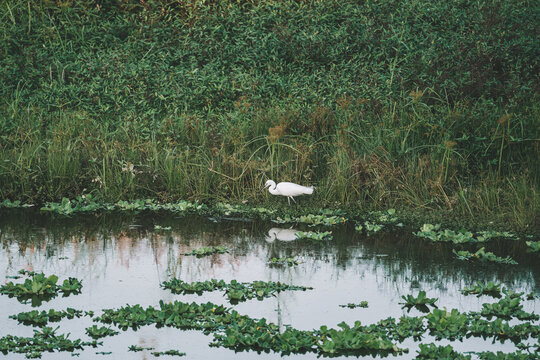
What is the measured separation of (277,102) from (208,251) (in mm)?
5984

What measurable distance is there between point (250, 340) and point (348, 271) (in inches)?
79.6

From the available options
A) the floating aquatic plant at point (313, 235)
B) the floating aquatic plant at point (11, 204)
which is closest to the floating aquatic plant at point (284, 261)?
the floating aquatic plant at point (313, 235)

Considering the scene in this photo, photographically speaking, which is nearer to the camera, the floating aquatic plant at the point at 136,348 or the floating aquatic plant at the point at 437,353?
the floating aquatic plant at the point at 437,353

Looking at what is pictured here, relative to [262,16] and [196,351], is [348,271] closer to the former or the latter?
[196,351]

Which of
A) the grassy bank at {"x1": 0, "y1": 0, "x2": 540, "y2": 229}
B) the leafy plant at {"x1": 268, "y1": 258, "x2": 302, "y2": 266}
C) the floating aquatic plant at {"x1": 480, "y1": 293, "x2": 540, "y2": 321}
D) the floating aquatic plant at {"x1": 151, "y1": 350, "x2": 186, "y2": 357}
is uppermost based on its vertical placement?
the grassy bank at {"x1": 0, "y1": 0, "x2": 540, "y2": 229}

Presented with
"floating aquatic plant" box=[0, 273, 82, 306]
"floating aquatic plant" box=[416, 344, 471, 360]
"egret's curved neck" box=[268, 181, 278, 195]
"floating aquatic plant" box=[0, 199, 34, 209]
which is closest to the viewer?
"floating aquatic plant" box=[416, 344, 471, 360]

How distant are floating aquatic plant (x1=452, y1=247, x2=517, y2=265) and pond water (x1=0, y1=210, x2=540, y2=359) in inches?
3.9

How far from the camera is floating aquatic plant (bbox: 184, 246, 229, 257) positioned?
731 centimetres

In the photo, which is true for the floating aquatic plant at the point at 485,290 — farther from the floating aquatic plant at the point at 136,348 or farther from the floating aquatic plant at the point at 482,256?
the floating aquatic plant at the point at 136,348

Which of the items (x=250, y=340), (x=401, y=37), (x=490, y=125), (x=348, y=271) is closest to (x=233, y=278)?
(x=348, y=271)

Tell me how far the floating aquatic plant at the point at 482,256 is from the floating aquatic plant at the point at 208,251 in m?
2.09

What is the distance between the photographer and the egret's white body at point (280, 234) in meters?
8.03

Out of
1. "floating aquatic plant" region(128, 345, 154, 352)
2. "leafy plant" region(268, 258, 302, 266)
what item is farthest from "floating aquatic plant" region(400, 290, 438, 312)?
"floating aquatic plant" region(128, 345, 154, 352)

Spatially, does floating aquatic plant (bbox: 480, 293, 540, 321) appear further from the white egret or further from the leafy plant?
the white egret
